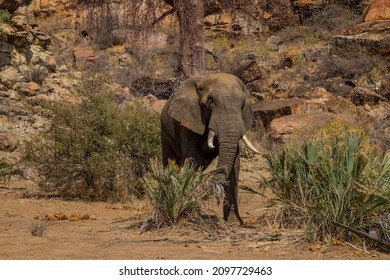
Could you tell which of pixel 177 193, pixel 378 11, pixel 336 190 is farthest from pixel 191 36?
pixel 378 11

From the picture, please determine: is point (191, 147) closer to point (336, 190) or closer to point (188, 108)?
point (188, 108)

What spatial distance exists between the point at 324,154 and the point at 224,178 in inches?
57.3

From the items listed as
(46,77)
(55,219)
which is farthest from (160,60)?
(55,219)

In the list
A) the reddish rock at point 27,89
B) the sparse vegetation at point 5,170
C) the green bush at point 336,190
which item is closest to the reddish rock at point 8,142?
the sparse vegetation at point 5,170

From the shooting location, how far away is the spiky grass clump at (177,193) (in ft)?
29.1

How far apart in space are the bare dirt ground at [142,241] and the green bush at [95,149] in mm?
2453

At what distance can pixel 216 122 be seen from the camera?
9688mm

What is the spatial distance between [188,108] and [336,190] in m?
3.03

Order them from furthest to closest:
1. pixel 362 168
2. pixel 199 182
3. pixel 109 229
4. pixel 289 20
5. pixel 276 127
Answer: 1. pixel 289 20
2. pixel 276 127
3. pixel 109 229
4. pixel 199 182
5. pixel 362 168

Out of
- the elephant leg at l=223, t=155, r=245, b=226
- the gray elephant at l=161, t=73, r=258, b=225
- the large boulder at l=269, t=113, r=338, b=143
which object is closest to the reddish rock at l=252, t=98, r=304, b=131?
the large boulder at l=269, t=113, r=338, b=143

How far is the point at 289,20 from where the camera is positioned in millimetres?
33000

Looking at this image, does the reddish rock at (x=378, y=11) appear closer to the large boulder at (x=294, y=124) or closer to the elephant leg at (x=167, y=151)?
the large boulder at (x=294, y=124)

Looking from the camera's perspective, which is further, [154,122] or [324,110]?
[324,110]

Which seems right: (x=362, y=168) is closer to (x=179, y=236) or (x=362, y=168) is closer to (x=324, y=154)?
(x=324, y=154)
